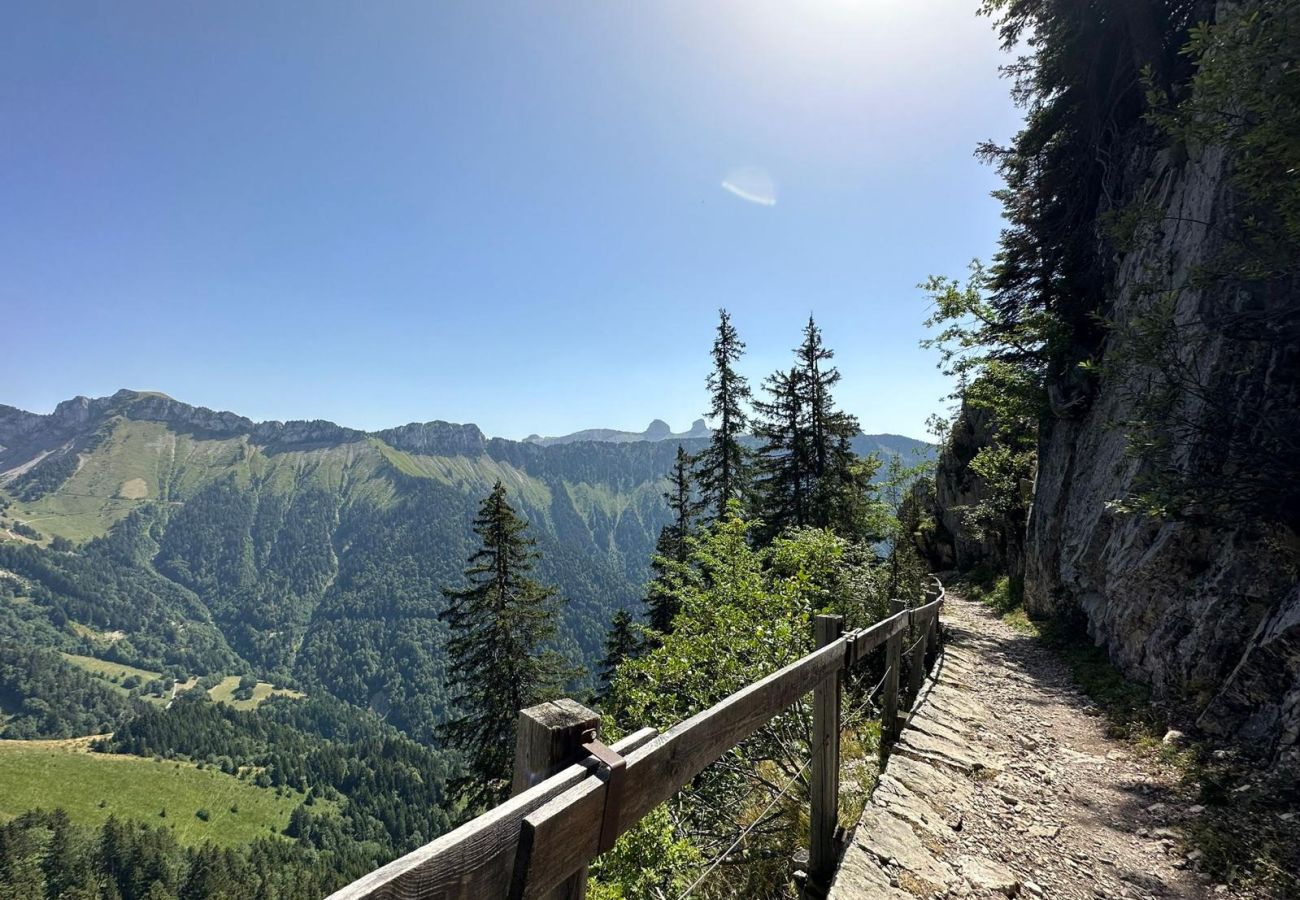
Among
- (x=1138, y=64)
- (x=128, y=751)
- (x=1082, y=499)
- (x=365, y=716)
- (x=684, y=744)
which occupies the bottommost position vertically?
(x=365, y=716)

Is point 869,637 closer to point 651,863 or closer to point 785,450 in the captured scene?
point 651,863

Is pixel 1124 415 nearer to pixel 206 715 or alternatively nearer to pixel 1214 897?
pixel 1214 897

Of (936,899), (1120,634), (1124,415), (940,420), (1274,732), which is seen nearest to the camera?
(936,899)

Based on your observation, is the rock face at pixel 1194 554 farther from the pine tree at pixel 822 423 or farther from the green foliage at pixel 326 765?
the green foliage at pixel 326 765

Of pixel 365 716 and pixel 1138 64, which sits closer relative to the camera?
pixel 1138 64

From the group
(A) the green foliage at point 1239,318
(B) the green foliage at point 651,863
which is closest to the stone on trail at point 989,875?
(B) the green foliage at point 651,863

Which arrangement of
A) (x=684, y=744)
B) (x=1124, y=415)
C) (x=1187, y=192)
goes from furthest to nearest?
(x=1124, y=415) < (x=1187, y=192) < (x=684, y=744)

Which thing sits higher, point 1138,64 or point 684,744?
point 1138,64

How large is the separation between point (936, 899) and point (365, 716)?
232585mm

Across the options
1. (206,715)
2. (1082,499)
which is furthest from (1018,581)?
(206,715)

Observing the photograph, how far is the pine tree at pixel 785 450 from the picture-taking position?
23.9 m

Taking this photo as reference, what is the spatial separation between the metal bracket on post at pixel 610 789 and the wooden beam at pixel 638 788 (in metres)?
0.02

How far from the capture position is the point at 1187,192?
11.1m

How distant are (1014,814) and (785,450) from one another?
1975cm
